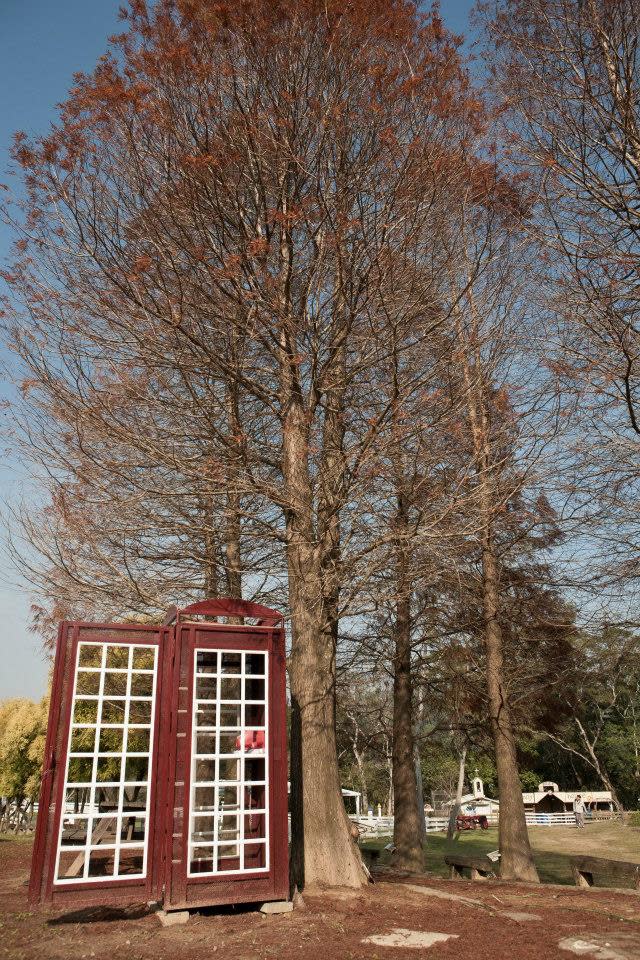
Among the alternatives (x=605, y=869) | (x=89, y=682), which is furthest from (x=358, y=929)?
(x=89, y=682)

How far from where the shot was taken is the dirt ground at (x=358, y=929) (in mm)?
4578

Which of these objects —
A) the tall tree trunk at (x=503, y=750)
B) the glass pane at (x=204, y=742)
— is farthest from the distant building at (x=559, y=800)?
the glass pane at (x=204, y=742)

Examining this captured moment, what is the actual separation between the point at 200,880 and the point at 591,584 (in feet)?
23.0

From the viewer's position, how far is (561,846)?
2119 cm

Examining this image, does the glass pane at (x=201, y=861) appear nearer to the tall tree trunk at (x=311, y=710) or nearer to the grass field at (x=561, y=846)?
the tall tree trunk at (x=311, y=710)

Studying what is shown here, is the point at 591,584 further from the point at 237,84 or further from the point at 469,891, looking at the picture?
the point at 237,84

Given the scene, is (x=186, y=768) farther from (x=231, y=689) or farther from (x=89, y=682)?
(x=89, y=682)

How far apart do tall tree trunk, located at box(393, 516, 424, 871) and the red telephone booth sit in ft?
17.4

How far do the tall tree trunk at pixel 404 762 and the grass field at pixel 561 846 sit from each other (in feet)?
11.0

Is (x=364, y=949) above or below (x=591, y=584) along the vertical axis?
below

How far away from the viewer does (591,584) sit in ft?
33.3

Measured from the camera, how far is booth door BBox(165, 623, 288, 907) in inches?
228

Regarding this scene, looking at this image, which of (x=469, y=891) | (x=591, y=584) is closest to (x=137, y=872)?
(x=469, y=891)

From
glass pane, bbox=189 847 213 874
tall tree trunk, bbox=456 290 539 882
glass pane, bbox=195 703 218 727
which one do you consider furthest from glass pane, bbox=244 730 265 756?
tall tree trunk, bbox=456 290 539 882
